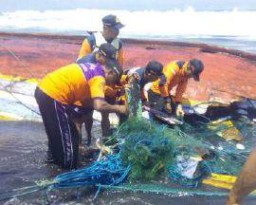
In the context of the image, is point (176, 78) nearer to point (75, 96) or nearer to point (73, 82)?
point (75, 96)

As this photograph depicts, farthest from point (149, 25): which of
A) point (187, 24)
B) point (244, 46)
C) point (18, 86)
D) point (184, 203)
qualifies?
point (184, 203)

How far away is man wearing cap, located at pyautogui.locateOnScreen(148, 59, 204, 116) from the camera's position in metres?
7.61

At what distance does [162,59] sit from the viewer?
11.1 meters

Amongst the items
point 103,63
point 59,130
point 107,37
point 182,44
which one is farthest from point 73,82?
point 182,44

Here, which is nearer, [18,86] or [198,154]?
[198,154]

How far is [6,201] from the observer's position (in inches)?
197

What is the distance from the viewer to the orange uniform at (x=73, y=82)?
5449 millimetres

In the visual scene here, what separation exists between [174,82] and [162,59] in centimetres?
310

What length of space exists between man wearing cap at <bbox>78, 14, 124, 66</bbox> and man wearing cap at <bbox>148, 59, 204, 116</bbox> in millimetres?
743

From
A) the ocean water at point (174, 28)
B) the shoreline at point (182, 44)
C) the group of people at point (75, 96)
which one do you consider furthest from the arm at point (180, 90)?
the ocean water at point (174, 28)

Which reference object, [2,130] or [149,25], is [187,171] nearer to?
[2,130]

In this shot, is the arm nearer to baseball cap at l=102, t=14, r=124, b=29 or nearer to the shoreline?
baseball cap at l=102, t=14, r=124, b=29

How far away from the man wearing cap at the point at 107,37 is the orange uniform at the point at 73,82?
1731 mm

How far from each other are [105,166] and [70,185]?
1.52 ft
